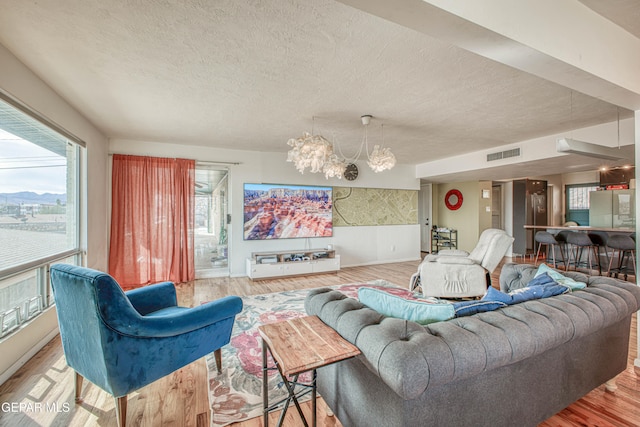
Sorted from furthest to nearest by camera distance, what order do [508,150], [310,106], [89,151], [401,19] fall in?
[508,150] → [89,151] → [310,106] → [401,19]

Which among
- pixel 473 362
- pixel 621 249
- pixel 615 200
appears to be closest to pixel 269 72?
pixel 473 362

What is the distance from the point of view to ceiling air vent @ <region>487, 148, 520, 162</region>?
4.37 m

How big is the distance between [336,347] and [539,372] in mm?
1085

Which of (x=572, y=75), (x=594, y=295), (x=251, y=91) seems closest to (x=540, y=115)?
(x=572, y=75)

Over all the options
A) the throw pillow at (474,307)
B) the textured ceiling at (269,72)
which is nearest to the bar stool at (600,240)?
the textured ceiling at (269,72)

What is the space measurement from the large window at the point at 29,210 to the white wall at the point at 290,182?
5.61 ft

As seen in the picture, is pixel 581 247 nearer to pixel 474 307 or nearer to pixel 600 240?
pixel 600 240

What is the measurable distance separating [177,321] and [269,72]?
1.98 metres

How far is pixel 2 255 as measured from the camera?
6.38 ft

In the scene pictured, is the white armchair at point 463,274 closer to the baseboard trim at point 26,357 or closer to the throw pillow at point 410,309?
the throw pillow at point 410,309

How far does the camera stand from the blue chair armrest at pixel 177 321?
1.40m

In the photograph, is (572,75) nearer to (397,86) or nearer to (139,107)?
(397,86)

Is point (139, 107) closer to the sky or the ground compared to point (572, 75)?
closer to the sky

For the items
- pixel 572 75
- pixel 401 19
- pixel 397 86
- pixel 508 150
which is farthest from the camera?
pixel 508 150
